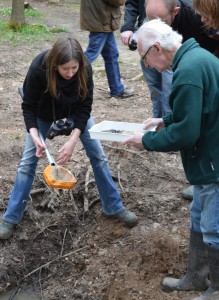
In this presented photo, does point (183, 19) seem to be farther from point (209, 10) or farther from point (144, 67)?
point (209, 10)

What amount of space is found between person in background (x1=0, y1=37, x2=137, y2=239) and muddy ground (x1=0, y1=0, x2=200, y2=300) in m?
0.22

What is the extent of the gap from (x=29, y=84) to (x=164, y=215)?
1627 mm

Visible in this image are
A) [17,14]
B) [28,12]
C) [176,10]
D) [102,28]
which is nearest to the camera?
[176,10]

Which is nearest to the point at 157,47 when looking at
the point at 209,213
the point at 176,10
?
the point at 209,213

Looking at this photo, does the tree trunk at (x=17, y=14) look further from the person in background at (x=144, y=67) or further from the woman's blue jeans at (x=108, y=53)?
the person in background at (x=144, y=67)

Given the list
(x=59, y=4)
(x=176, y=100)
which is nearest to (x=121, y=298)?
(x=176, y=100)

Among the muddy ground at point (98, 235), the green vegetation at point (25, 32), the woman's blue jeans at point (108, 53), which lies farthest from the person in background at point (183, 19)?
the green vegetation at point (25, 32)

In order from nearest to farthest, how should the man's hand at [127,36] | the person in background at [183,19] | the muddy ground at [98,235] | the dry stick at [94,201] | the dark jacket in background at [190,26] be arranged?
the muddy ground at [98,235]
the person in background at [183,19]
the dark jacket in background at [190,26]
the dry stick at [94,201]
the man's hand at [127,36]

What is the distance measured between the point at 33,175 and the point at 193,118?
64.1 inches

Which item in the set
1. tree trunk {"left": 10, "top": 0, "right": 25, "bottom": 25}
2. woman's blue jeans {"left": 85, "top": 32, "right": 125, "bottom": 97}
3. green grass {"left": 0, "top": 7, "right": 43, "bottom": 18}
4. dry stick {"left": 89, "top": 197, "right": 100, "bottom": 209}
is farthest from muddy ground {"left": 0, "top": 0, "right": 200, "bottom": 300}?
green grass {"left": 0, "top": 7, "right": 43, "bottom": 18}

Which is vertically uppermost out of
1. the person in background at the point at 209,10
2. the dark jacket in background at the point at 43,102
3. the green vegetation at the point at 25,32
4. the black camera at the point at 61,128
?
the person in background at the point at 209,10

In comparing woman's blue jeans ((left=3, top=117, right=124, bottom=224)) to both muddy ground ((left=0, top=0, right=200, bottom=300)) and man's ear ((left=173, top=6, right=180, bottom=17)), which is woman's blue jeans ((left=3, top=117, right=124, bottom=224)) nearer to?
muddy ground ((left=0, top=0, right=200, bottom=300))

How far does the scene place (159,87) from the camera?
5.01 meters

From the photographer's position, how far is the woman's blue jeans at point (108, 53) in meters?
6.40
